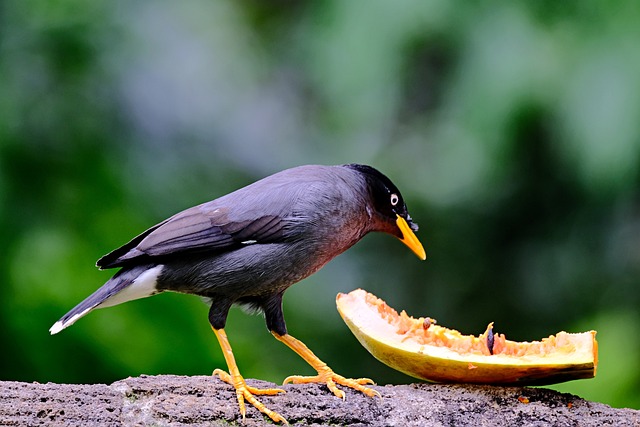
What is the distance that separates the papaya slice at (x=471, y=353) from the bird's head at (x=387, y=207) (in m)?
0.42

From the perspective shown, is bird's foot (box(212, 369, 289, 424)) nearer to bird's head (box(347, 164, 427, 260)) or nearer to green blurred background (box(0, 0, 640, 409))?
bird's head (box(347, 164, 427, 260))

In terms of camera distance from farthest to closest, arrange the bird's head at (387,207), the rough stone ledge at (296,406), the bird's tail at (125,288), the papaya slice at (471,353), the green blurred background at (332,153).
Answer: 1. the green blurred background at (332,153)
2. the bird's head at (387,207)
3. the bird's tail at (125,288)
4. the papaya slice at (471,353)
5. the rough stone ledge at (296,406)

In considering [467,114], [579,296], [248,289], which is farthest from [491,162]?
[248,289]

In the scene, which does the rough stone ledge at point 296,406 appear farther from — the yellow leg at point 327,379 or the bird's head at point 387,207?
the bird's head at point 387,207

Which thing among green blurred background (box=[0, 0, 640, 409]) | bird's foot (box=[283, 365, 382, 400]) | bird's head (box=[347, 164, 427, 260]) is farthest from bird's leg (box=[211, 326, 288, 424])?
green blurred background (box=[0, 0, 640, 409])

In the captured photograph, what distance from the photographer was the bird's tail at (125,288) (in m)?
3.40

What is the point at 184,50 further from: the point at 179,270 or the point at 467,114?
the point at 179,270

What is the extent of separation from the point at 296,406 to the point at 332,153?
98.2 inches

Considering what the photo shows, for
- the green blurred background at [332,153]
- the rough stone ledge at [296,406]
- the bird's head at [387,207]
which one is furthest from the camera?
the green blurred background at [332,153]

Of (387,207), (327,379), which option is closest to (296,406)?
(327,379)

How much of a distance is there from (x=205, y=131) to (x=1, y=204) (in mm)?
1312

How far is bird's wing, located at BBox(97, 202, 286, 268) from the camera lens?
3406mm

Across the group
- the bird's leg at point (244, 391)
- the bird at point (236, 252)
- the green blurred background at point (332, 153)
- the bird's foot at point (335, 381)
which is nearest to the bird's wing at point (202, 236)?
the bird at point (236, 252)

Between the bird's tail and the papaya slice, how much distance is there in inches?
29.7
